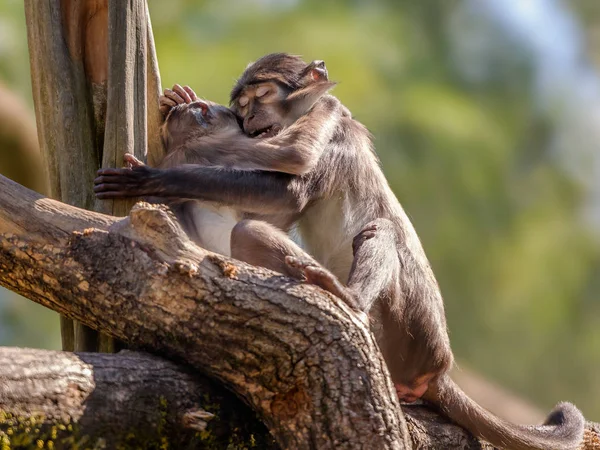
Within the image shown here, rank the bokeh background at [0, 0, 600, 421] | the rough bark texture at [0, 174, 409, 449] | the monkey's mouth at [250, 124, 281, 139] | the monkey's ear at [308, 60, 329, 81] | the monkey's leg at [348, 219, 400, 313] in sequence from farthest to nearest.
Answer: the bokeh background at [0, 0, 600, 421], the monkey's ear at [308, 60, 329, 81], the monkey's mouth at [250, 124, 281, 139], the monkey's leg at [348, 219, 400, 313], the rough bark texture at [0, 174, 409, 449]

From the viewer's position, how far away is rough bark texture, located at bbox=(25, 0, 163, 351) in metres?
5.08

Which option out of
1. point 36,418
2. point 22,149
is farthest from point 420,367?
point 22,149

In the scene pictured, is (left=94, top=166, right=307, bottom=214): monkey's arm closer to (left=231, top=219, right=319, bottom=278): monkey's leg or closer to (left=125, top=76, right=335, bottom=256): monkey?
(left=125, top=76, right=335, bottom=256): monkey

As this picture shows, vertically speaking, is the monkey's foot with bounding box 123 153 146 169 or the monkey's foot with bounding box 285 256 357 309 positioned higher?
the monkey's foot with bounding box 123 153 146 169

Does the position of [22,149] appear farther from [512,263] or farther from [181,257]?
[512,263]

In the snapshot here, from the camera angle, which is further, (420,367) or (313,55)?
(313,55)

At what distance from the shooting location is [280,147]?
5496 millimetres

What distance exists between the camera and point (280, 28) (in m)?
16.7

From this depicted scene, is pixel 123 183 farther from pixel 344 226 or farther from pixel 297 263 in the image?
pixel 344 226

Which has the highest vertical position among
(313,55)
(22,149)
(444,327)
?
(313,55)

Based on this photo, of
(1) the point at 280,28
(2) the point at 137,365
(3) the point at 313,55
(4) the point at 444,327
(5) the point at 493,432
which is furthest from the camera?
(1) the point at 280,28

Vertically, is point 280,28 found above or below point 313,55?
above

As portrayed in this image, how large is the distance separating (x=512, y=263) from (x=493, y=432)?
1322 cm

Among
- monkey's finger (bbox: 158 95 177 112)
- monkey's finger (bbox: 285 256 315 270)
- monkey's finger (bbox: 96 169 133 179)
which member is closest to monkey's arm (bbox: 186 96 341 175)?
monkey's finger (bbox: 158 95 177 112)
